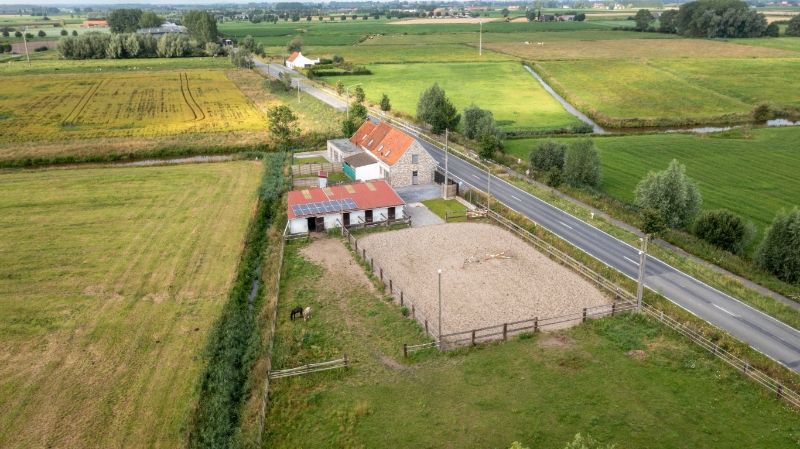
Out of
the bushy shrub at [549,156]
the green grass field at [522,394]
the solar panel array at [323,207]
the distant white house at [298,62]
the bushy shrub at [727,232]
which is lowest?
the green grass field at [522,394]

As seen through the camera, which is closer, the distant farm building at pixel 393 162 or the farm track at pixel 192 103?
the distant farm building at pixel 393 162

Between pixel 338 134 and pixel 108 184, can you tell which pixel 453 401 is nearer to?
pixel 108 184

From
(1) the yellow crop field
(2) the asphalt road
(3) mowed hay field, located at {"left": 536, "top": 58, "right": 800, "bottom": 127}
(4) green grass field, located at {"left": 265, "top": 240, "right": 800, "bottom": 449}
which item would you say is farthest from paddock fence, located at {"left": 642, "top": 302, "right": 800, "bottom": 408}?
(1) the yellow crop field

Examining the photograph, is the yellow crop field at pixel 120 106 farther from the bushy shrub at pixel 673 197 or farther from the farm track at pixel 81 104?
the bushy shrub at pixel 673 197

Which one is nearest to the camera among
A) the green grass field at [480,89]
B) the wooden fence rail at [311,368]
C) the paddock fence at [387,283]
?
the wooden fence rail at [311,368]

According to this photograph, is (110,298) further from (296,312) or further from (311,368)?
(311,368)

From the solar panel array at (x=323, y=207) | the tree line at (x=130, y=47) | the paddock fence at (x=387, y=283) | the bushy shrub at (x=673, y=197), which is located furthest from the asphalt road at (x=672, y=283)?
the tree line at (x=130, y=47)

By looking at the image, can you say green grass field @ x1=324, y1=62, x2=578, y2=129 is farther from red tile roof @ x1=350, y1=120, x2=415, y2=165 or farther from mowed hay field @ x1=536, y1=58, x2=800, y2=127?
red tile roof @ x1=350, y1=120, x2=415, y2=165
